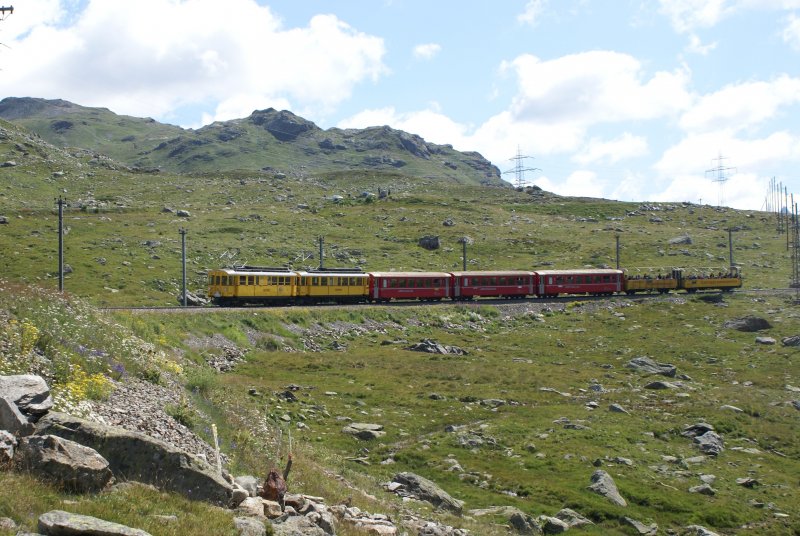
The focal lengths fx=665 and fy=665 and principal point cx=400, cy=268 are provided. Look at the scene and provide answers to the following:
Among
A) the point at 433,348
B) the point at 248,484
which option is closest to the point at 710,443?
the point at 433,348

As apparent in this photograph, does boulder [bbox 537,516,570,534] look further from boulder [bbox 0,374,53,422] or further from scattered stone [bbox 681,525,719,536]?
boulder [bbox 0,374,53,422]

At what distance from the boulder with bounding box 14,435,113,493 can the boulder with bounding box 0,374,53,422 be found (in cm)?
159

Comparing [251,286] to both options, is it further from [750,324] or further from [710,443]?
[750,324]

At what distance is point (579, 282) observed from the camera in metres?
71.0

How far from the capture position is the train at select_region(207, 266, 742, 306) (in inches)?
2064

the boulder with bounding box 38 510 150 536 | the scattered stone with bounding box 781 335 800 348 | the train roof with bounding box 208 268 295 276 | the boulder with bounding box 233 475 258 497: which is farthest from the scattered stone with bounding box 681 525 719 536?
the train roof with bounding box 208 268 295 276

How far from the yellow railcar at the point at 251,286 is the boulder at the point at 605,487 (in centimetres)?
3467

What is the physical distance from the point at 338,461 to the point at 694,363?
3198 centimetres

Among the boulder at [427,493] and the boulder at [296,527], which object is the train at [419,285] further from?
the boulder at [296,527]

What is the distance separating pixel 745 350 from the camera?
48.1 meters

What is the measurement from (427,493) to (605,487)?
21.6 ft

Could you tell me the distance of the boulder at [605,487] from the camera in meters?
21.6

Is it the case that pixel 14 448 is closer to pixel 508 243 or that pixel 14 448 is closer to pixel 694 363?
pixel 694 363

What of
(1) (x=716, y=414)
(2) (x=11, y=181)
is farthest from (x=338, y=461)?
(2) (x=11, y=181)
